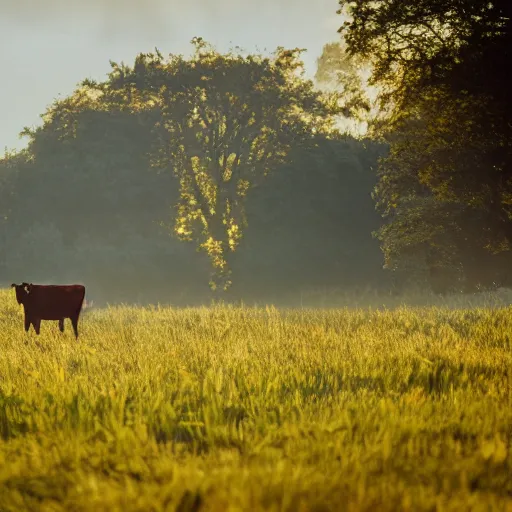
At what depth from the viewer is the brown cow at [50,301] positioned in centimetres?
1271

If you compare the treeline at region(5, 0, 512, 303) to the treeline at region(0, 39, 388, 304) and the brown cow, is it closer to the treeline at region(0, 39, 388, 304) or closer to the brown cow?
the treeline at region(0, 39, 388, 304)

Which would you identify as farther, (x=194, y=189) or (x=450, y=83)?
(x=194, y=189)

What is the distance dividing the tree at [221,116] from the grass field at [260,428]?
22.7 metres

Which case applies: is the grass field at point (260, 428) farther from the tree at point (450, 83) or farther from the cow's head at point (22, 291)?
the tree at point (450, 83)

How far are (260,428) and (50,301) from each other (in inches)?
322

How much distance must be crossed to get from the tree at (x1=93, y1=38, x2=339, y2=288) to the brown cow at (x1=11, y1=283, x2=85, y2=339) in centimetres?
1957

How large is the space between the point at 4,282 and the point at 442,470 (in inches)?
1654

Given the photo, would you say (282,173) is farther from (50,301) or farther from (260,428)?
(260,428)

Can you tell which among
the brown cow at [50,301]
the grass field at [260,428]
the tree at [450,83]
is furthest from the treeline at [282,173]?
the brown cow at [50,301]

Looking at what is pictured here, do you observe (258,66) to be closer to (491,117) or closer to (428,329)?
(491,117)

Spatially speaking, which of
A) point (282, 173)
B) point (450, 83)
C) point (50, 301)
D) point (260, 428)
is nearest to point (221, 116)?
point (282, 173)

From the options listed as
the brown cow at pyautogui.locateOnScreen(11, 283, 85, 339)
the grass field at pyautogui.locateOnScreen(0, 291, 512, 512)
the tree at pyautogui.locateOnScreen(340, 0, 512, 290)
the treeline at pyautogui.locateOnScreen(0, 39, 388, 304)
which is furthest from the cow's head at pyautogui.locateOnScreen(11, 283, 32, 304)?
the treeline at pyautogui.locateOnScreen(0, 39, 388, 304)

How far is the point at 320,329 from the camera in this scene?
13.7 m

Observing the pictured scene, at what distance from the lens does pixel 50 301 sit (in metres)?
12.9
